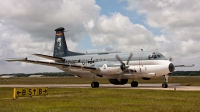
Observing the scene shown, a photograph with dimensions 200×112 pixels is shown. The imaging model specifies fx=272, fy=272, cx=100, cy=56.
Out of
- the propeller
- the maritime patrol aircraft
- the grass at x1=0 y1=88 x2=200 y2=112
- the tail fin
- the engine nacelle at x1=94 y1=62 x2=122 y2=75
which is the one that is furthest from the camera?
the tail fin

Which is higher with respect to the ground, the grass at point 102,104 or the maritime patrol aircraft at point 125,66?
the maritime patrol aircraft at point 125,66

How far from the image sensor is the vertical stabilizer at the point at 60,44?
4875 cm

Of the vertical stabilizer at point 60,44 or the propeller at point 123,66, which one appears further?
the vertical stabilizer at point 60,44

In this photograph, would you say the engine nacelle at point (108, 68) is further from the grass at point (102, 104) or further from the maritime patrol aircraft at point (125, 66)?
the grass at point (102, 104)

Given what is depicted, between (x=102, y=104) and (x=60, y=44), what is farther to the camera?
(x=60, y=44)

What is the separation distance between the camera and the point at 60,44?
161 ft

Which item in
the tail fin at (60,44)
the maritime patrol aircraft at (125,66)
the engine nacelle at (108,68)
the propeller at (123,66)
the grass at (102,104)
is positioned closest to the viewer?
the grass at (102,104)

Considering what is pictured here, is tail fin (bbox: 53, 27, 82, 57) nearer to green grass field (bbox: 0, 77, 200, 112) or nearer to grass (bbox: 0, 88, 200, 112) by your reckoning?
green grass field (bbox: 0, 77, 200, 112)

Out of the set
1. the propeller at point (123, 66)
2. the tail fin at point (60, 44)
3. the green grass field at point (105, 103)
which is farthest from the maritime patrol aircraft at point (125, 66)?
the green grass field at point (105, 103)

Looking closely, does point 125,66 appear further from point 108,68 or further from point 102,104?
point 102,104

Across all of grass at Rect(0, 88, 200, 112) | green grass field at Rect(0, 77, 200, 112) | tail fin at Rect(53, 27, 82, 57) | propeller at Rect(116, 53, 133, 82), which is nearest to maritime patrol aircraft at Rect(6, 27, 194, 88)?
propeller at Rect(116, 53, 133, 82)

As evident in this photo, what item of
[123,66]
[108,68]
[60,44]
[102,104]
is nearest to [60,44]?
[60,44]

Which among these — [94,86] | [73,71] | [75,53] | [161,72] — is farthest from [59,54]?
[161,72]

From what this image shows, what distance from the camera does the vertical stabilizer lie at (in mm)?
48750
